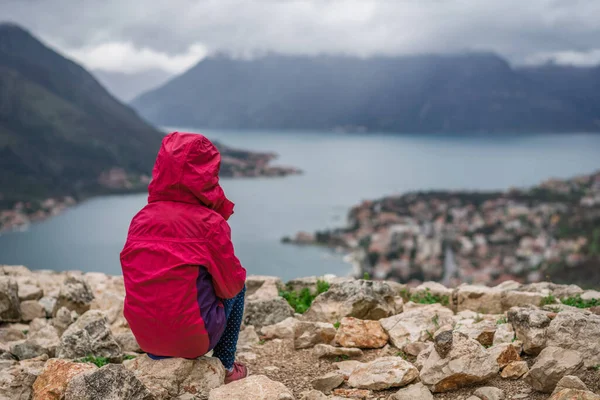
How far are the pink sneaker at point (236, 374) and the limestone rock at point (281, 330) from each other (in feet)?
2.91

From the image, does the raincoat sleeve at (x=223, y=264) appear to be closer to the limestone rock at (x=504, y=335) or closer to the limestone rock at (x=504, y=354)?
the limestone rock at (x=504, y=354)

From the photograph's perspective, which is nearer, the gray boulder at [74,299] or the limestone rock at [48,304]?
the gray boulder at [74,299]

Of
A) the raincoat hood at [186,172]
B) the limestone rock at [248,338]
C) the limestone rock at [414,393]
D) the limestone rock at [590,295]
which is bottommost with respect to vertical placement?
the limestone rock at [248,338]

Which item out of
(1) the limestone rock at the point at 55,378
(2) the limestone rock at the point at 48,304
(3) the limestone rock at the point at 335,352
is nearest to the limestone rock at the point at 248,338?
(3) the limestone rock at the point at 335,352

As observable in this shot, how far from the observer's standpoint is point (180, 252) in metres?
3.08

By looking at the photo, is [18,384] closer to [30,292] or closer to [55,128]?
[30,292]

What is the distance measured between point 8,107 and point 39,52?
1502 centimetres

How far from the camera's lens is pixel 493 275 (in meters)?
30.9

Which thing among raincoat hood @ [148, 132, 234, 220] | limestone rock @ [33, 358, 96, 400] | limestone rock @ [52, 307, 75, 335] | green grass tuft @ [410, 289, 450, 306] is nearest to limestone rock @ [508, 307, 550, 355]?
green grass tuft @ [410, 289, 450, 306]

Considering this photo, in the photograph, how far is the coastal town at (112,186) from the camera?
39.6 m

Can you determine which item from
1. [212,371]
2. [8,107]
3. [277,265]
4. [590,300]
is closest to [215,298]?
[212,371]

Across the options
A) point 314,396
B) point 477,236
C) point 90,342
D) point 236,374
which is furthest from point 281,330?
point 477,236

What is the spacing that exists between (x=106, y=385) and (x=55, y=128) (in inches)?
2294

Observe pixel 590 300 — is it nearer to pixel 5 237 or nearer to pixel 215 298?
pixel 215 298
